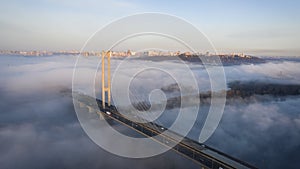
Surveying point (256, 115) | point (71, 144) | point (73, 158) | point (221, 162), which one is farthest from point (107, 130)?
point (256, 115)

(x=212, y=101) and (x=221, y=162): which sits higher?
(x=221, y=162)

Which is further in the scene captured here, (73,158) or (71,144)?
(71,144)

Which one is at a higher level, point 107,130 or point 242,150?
point 107,130

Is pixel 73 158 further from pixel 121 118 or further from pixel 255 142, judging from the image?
pixel 255 142

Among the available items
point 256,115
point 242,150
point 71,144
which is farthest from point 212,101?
point 71,144

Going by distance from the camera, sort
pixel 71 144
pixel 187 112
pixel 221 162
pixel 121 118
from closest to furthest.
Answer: pixel 221 162 < pixel 121 118 < pixel 71 144 < pixel 187 112

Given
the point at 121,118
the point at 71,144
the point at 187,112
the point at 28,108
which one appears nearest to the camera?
the point at 121,118

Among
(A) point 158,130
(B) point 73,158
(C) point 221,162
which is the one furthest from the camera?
(B) point 73,158

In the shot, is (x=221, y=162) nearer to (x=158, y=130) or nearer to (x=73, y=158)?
(x=158, y=130)

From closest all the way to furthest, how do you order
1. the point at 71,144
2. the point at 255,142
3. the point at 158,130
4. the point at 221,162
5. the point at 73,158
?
1. the point at 221,162
2. the point at 158,130
3. the point at 73,158
4. the point at 71,144
5. the point at 255,142

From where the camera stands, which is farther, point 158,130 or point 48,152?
point 48,152
